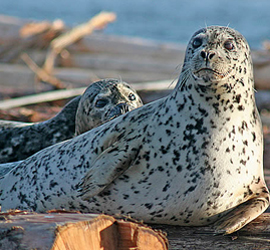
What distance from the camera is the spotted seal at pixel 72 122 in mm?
5422

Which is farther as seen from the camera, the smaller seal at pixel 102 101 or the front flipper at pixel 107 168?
the smaller seal at pixel 102 101

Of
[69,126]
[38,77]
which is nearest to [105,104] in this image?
[69,126]

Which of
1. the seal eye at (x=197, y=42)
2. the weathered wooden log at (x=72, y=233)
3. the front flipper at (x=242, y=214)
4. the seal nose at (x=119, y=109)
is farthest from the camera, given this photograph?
the seal nose at (x=119, y=109)

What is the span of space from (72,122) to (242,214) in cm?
269

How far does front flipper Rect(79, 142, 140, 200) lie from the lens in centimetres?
387

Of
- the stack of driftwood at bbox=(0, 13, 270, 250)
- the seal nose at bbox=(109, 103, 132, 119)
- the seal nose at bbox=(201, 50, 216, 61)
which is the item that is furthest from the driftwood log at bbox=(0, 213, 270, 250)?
the stack of driftwood at bbox=(0, 13, 270, 250)

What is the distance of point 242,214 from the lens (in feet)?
12.4

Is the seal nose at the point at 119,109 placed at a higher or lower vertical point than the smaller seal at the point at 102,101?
lower

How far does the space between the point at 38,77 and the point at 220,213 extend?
7821 millimetres

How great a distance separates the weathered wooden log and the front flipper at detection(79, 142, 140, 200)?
35.9 inches

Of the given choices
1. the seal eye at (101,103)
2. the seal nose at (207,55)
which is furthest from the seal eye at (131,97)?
the seal nose at (207,55)

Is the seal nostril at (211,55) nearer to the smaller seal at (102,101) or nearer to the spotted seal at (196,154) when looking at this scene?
→ the spotted seal at (196,154)

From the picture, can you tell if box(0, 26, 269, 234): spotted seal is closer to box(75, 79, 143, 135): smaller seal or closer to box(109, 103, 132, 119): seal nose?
box(109, 103, 132, 119): seal nose

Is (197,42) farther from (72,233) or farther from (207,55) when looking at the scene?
(72,233)
